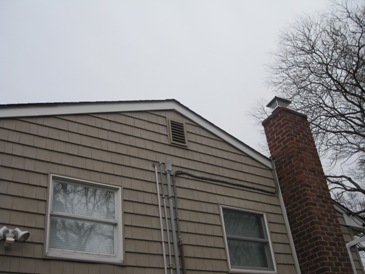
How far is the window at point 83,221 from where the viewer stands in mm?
4734

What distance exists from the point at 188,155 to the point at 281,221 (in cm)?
189

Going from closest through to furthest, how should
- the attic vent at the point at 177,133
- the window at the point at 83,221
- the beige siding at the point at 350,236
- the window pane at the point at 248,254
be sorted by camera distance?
the window at the point at 83,221, the window pane at the point at 248,254, the attic vent at the point at 177,133, the beige siding at the point at 350,236

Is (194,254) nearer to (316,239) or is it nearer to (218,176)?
(218,176)

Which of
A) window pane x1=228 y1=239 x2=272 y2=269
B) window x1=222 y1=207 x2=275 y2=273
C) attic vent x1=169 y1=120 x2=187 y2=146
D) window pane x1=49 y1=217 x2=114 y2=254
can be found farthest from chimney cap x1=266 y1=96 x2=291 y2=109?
window pane x1=49 y1=217 x2=114 y2=254

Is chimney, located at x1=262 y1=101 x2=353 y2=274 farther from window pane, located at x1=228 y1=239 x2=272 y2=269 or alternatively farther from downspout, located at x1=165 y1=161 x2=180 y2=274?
downspout, located at x1=165 y1=161 x2=180 y2=274

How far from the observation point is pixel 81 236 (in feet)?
16.1

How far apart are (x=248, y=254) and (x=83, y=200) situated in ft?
8.62

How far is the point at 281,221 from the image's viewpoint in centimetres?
682

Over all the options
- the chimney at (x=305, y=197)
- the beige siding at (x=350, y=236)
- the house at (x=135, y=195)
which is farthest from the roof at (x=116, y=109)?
the beige siding at (x=350, y=236)

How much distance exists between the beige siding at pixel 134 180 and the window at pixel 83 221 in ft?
0.31

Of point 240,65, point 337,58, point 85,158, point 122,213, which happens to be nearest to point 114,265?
point 122,213

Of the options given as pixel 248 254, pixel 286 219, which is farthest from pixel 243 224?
pixel 286 219

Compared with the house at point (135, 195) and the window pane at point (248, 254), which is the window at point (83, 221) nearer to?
the house at point (135, 195)

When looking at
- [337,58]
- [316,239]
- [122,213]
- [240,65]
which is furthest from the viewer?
[240,65]
